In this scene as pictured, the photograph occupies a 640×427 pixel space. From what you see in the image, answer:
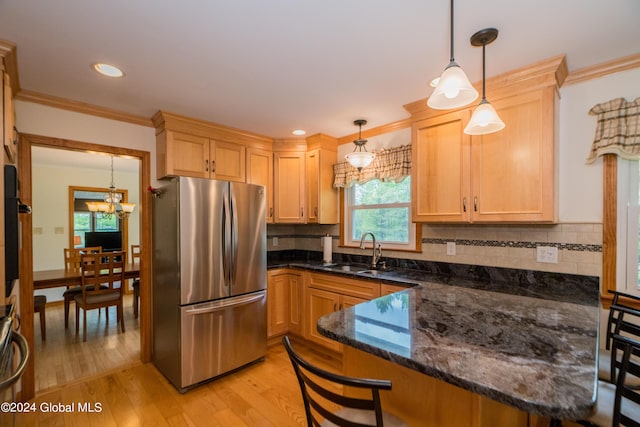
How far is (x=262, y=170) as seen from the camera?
344 cm

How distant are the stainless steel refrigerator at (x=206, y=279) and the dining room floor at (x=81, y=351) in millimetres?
538

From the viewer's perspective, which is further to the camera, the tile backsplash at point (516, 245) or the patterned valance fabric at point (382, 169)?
the patterned valance fabric at point (382, 169)

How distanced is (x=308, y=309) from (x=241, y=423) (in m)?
1.21

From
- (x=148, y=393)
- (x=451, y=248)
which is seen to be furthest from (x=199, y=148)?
(x=451, y=248)

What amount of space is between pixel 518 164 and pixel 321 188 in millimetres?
1942

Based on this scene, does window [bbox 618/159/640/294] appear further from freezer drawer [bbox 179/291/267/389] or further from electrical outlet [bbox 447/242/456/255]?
freezer drawer [bbox 179/291/267/389]

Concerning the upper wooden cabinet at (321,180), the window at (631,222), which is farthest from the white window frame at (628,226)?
the upper wooden cabinet at (321,180)

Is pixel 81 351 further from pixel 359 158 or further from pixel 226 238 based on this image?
pixel 359 158

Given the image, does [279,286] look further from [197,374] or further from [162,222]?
[162,222]

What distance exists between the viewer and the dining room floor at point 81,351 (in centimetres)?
263

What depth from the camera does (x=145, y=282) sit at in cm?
280

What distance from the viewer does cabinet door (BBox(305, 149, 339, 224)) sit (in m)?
3.43

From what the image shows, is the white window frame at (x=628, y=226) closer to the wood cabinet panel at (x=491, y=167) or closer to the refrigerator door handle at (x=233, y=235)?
the wood cabinet panel at (x=491, y=167)

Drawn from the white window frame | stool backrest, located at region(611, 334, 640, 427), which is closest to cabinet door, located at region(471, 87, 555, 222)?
the white window frame
